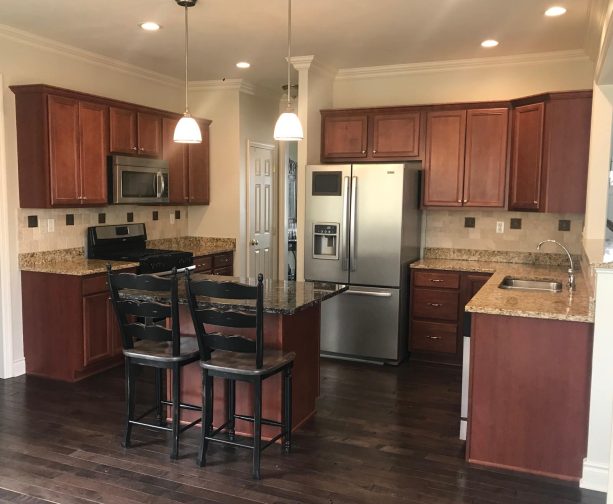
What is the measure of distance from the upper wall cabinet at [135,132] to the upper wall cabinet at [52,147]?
11.1 inches

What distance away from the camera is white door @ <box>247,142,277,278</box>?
6793 mm

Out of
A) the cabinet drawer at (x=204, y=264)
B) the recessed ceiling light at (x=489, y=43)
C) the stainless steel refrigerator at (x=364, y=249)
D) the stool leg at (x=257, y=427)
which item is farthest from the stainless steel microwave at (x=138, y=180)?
the recessed ceiling light at (x=489, y=43)

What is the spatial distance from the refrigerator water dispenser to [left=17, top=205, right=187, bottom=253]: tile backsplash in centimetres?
193

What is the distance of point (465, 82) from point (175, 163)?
296cm

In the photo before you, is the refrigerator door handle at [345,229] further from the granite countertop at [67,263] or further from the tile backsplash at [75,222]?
the tile backsplash at [75,222]

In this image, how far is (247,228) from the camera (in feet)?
22.0

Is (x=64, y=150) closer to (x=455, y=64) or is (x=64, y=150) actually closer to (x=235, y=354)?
(x=235, y=354)

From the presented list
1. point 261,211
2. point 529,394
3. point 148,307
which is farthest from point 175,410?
point 261,211

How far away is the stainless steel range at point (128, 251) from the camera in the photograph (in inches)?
200

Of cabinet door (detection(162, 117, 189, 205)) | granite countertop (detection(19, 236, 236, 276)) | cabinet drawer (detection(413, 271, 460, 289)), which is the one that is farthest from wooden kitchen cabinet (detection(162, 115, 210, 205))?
cabinet drawer (detection(413, 271, 460, 289))

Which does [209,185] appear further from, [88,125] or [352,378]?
[352,378]

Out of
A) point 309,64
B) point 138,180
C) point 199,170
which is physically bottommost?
point 138,180

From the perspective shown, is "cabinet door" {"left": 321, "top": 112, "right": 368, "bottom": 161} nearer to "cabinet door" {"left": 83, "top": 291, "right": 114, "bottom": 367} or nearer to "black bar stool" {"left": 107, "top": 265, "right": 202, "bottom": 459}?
"cabinet door" {"left": 83, "top": 291, "right": 114, "bottom": 367}

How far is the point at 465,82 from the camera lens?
5402 millimetres
